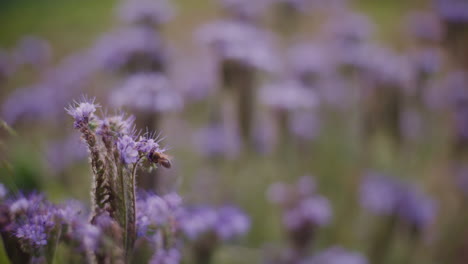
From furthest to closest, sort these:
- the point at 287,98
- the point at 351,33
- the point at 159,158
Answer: the point at 351,33, the point at 287,98, the point at 159,158

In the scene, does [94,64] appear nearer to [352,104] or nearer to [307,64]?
[307,64]

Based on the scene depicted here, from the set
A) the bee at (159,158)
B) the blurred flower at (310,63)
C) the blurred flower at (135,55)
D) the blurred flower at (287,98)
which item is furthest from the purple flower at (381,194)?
the bee at (159,158)

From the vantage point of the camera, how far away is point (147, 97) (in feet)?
1.53

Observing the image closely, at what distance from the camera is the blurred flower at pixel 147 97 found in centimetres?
46

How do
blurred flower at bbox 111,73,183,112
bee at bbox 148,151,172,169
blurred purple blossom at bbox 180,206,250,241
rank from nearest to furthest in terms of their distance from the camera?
1. bee at bbox 148,151,172,169
2. blurred purple blossom at bbox 180,206,250,241
3. blurred flower at bbox 111,73,183,112

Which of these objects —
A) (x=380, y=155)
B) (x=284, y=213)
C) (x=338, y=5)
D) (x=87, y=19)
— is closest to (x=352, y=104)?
(x=380, y=155)

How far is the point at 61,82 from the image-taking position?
79 centimetres

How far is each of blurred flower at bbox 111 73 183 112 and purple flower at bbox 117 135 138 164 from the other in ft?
0.77

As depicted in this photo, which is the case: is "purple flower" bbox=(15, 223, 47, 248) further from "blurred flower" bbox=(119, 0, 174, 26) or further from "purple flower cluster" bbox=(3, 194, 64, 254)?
"blurred flower" bbox=(119, 0, 174, 26)

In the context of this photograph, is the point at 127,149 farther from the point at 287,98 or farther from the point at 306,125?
the point at 306,125

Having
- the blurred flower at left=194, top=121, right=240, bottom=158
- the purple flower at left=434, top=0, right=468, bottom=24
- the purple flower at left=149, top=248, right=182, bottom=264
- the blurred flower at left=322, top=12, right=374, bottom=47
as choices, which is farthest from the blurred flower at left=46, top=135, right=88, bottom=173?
the purple flower at left=434, top=0, right=468, bottom=24

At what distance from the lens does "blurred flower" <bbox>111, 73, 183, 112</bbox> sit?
1.50 ft

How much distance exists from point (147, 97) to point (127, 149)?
0.86 ft

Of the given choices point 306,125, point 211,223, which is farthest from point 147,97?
point 306,125
